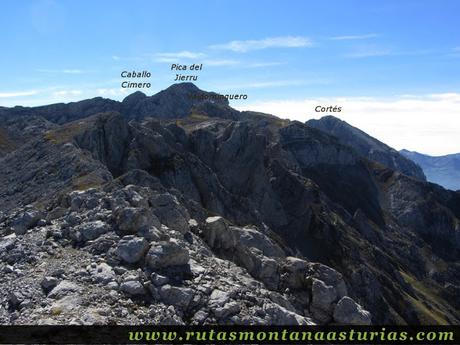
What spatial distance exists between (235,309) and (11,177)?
71.0 m

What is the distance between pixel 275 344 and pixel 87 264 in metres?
13.5

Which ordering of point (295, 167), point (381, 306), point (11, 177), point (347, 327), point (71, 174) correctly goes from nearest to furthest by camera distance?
point (347, 327) → point (71, 174) → point (11, 177) → point (381, 306) → point (295, 167)

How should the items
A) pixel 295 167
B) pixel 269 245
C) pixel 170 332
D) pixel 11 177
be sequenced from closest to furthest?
pixel 170 332 < pixel 269 245 < pixel 11 177 < pixel 295 167

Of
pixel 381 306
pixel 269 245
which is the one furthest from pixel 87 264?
pixel 381 306

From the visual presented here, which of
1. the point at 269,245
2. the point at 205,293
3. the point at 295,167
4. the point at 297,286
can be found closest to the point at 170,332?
the point at 205,293

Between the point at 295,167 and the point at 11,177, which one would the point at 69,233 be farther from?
the point at 295,167

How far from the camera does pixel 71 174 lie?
2997 inches

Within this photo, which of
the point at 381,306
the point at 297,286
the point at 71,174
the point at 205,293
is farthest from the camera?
the point at 381,306

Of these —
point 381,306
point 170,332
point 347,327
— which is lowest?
point 381,306

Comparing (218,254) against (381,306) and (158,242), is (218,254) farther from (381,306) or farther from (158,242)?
(381,306)

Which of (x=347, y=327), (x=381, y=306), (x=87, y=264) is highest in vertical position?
A: (x=87, y=264)

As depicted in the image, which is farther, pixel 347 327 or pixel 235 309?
pixel 347 327

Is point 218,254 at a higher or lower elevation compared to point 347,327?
higher

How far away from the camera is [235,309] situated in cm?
3084
